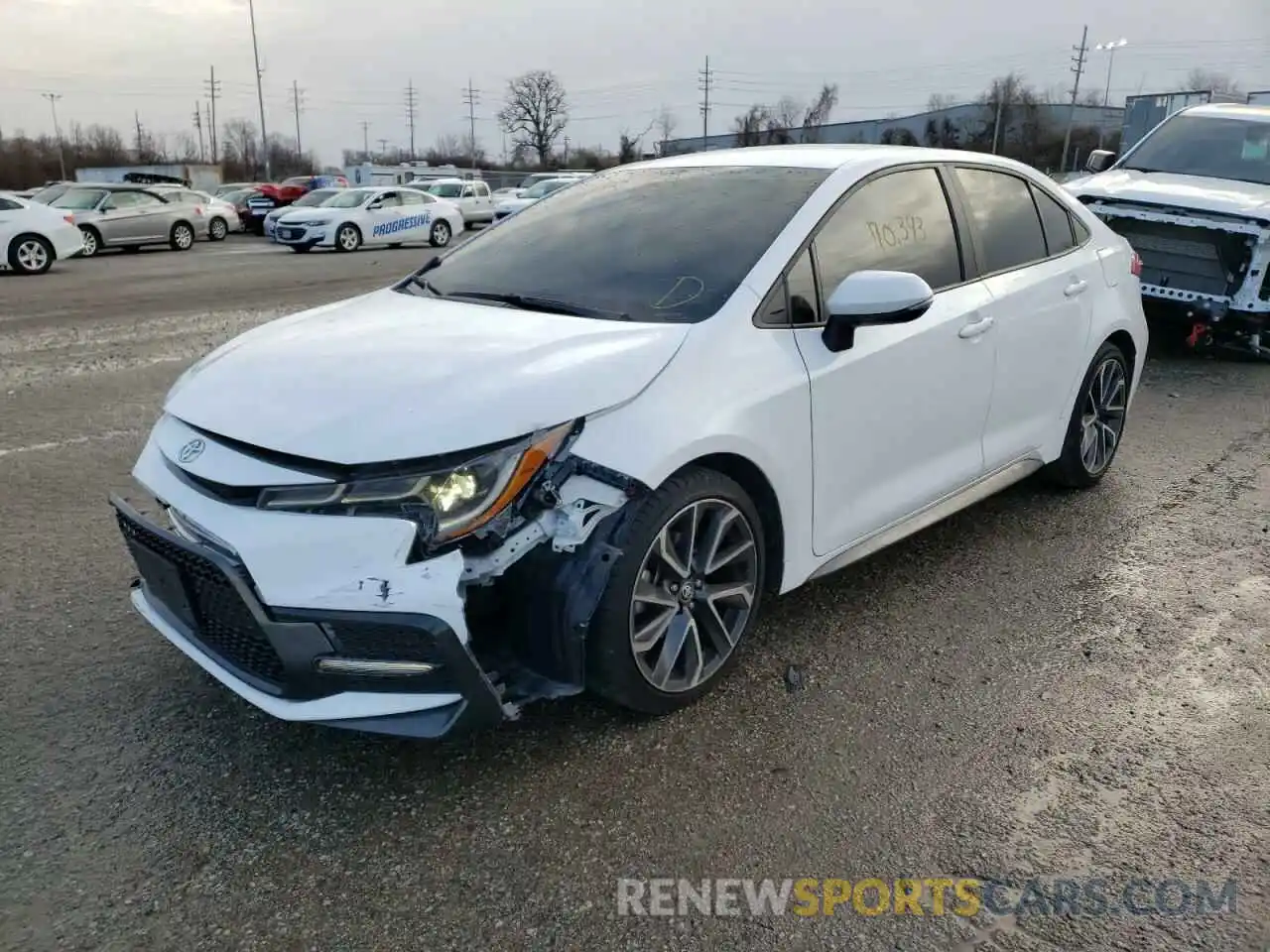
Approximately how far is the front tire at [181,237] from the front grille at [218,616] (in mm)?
23056

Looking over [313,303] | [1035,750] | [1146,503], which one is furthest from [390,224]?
[1035,750]

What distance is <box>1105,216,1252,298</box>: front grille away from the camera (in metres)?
7.99

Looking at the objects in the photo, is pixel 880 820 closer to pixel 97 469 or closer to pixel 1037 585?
pixel 1037 585

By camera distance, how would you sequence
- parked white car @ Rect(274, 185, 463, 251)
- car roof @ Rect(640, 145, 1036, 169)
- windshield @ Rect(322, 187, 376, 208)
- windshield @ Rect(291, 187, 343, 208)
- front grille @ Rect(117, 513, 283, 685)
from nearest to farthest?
front grille @ Rect(117, 513, 283, 685), car roof @ Rect(640, 145, 1036, 169), parked white car @ Rect(274, 185, 463, 251), windshield @ Rect(322, 187, 376, 208), windshield @ Rect(291, 187, 343, 208)

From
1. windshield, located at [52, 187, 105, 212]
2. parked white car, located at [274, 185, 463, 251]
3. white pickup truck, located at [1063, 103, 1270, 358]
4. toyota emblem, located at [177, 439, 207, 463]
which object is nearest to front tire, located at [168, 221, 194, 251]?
windshield, located at [52, 187, 105, 212]

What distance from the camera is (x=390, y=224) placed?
24219 millimetres

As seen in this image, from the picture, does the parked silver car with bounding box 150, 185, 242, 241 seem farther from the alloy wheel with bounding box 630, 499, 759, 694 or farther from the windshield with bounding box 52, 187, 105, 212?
the alloy wheel with bounding box 630, 499, 759, 694

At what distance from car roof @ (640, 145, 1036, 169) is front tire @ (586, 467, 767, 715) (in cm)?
154

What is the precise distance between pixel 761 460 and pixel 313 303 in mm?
10556

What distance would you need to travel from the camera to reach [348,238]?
922 inches

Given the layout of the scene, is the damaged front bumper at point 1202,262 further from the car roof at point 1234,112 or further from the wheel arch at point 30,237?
the wheel arch at point 30,237

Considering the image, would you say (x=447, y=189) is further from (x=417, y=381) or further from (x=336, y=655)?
(x=336, y=655)

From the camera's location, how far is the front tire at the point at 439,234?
25.1m

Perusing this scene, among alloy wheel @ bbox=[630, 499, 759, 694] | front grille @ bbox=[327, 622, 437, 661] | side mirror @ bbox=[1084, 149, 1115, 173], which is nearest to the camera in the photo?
front grille @ bbox=[327, 622, 437, 661]
